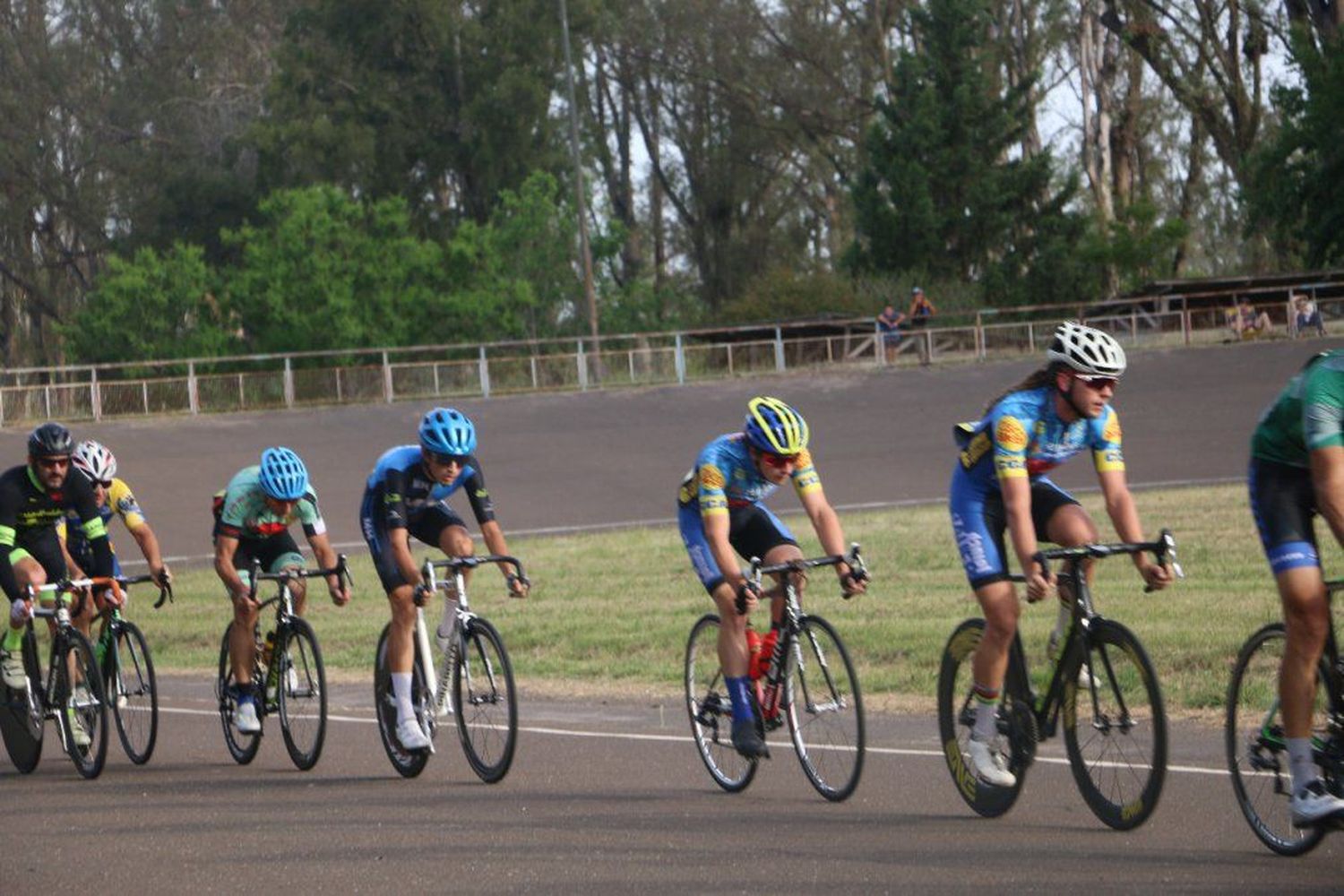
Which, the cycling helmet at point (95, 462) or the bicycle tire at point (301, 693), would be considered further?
the cycling helmet at point (95, 462)

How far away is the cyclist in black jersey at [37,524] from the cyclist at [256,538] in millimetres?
724

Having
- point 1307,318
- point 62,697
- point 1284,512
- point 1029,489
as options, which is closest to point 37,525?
point 62,697

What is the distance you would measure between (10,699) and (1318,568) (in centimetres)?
795

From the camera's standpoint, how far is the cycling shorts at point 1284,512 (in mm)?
6758

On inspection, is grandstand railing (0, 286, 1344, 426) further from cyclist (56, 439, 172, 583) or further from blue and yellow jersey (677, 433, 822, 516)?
blue and yellow jersey (677, 433, 822, 516)

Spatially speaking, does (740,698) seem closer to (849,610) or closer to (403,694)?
(403,694)

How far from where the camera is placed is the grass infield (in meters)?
13.9

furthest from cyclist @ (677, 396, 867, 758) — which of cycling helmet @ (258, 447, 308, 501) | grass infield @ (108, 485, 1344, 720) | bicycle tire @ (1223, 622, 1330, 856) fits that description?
grass infield @ (108, 485, 1344, 720)

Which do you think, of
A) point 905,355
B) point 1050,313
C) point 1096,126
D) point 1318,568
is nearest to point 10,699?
point 1318,568

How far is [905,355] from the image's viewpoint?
44750 millimetres

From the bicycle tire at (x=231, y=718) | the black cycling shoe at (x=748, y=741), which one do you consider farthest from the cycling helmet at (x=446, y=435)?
the bicycle tire at (x=231, y=718)

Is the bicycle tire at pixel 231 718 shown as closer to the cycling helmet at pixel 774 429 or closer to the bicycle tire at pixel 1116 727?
the cycling helmet at pixel 774 429

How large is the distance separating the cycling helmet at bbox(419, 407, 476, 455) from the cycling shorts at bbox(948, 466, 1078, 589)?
2.71 metres

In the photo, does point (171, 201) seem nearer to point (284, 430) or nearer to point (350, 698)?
point (284, 430)
